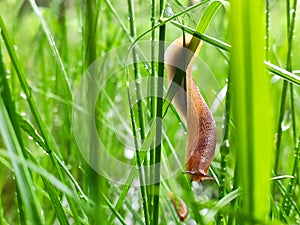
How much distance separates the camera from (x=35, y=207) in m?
0.30

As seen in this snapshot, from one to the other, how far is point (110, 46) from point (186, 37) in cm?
62

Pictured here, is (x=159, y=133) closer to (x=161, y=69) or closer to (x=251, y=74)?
(x=161, y=69)

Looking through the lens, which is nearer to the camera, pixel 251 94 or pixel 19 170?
pixel 251 94

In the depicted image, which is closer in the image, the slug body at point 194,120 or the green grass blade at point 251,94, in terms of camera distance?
the green grass blade at point 251,94

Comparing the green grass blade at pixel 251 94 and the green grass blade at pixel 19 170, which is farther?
the green grass blade at pixel 19 170

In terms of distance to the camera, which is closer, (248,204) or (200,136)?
(248,204)

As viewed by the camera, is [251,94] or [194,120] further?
[194,120]

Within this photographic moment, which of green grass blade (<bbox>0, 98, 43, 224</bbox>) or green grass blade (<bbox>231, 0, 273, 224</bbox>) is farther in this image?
green grass blade (<bbox>0, 98, 43, 224</bbox>)

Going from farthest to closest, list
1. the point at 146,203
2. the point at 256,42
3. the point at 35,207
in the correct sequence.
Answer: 1. the point at 146,203
2. the point at 35,207
3. the point at 256,42

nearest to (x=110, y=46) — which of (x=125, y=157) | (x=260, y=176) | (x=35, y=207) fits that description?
(x=125, y=157)

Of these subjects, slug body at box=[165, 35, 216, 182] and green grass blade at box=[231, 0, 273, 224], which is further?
slug body at box=[165, 35, 216, 182]

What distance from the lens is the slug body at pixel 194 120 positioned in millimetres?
375

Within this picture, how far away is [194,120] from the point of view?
379 mm

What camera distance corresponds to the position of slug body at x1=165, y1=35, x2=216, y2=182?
38 cm
